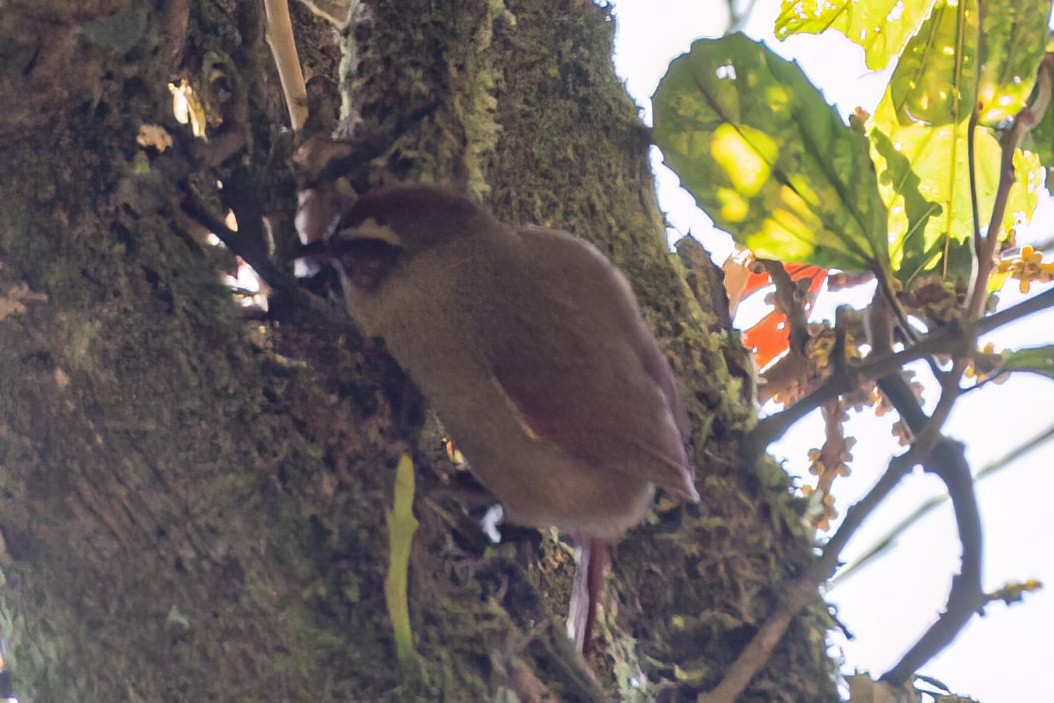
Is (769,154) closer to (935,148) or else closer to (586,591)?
(935,148)

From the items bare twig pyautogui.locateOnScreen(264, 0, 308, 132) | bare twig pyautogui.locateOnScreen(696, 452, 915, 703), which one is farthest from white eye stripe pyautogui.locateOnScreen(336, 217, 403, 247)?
bare twig pyautogui.locateOnScreen(696, 452, 915, 703)

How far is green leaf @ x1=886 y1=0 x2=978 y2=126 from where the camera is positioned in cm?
109

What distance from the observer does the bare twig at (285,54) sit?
115 cm

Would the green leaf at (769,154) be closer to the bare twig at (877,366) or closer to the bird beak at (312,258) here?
the bare twig at (877,366)

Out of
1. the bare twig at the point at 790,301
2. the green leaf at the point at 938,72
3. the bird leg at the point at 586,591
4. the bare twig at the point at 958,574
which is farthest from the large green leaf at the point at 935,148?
the bird leg at the point at 586,591

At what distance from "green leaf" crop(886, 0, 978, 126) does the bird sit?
458 mm

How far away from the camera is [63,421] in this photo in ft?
2.51

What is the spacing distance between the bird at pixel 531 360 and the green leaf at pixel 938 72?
1.50ft

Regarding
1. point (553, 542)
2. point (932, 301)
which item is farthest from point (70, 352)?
point (932, 301)

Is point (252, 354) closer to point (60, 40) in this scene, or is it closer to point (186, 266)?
point (186, 266)

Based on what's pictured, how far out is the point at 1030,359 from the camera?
0.98 metres

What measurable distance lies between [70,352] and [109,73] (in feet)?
0.84

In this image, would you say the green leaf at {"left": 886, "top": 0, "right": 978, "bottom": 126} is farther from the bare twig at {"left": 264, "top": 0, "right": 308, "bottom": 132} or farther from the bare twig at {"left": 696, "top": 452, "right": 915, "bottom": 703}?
the bare twig at {"left": 264, "top": 0, "right": 308, "bottom": 132}

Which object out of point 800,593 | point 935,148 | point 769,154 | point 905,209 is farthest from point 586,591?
point 935,148
